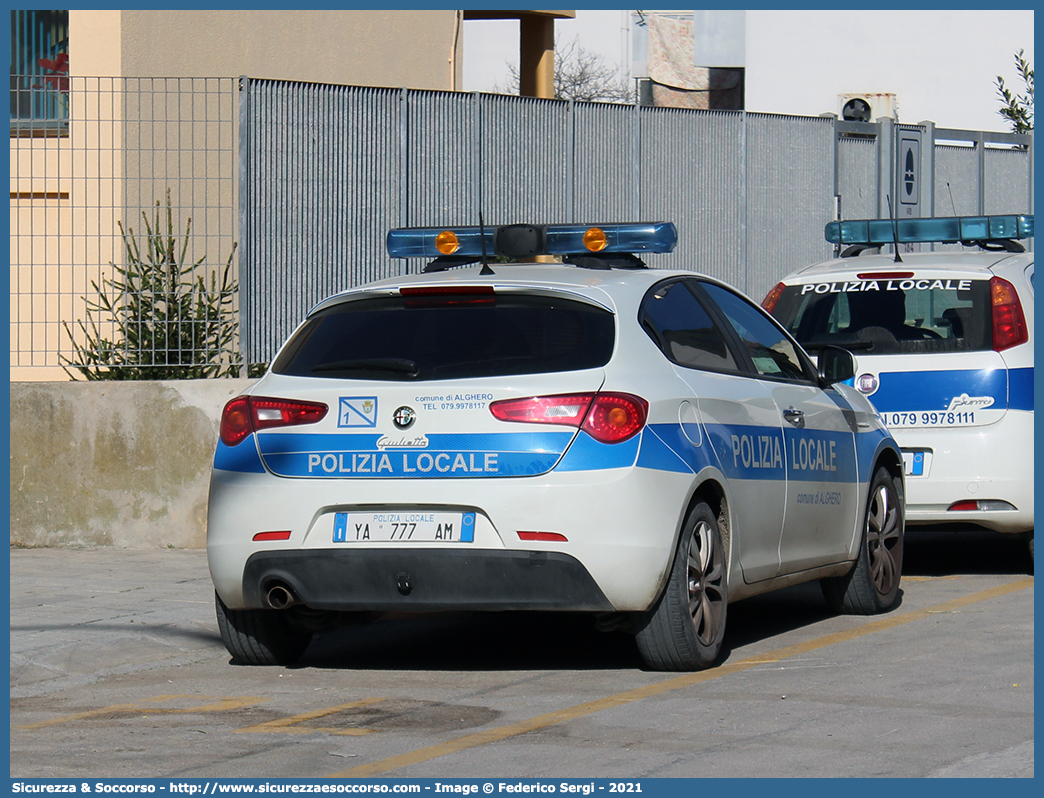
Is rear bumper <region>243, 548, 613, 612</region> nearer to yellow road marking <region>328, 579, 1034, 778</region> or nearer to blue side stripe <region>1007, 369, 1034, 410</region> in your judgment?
yellow road marking <region>328, 579, 1034, 778</region>

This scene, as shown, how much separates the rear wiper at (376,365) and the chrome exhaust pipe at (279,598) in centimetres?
85

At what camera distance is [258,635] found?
264 inches

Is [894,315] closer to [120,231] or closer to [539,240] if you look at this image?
[539,240]

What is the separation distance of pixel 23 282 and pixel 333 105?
2853 millimetres

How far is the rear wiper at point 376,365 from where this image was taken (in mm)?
6223

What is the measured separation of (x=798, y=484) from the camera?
7.25 m

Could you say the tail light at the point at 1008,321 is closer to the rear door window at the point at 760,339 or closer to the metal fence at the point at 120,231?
the rear door window at the point at 760,339

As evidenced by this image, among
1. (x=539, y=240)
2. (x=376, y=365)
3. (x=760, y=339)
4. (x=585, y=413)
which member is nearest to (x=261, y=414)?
(x=376, y=365)

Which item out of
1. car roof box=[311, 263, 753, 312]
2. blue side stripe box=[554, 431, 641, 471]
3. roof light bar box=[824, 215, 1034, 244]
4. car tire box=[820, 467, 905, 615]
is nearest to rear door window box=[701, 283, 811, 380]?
car roof box=[311, 263, 753, 312]

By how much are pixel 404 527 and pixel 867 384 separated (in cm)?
400

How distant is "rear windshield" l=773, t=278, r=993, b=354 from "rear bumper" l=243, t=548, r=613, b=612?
11.0 ft

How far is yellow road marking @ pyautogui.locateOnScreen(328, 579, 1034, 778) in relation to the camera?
498cm

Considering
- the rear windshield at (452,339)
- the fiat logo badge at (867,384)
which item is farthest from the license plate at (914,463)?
the rear windshield at (452,339)

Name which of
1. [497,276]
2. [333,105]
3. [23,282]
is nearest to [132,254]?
[23,282]
